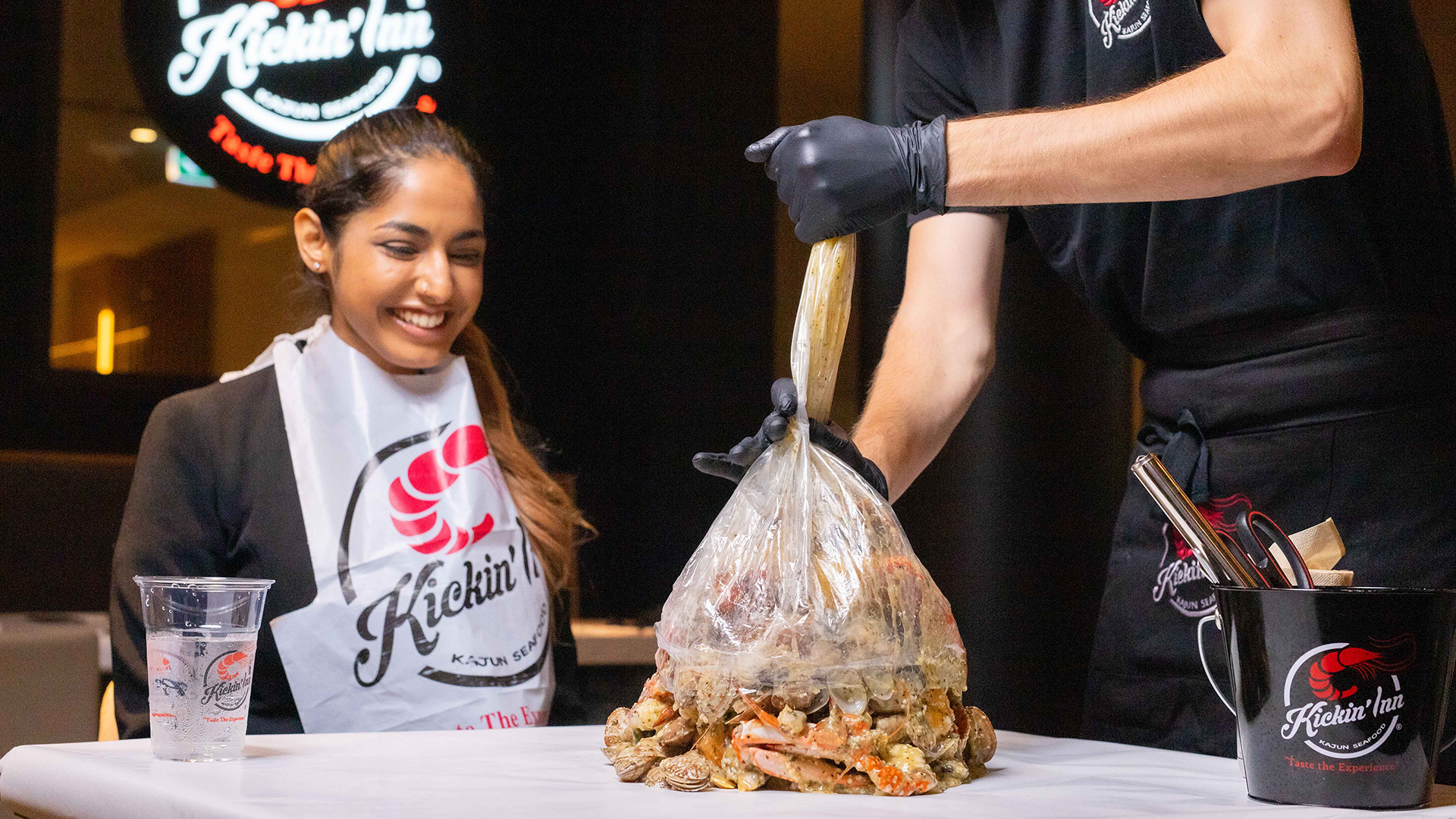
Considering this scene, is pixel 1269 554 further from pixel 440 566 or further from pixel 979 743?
pixel 440 566

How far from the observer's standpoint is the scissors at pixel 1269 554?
2.89 feet

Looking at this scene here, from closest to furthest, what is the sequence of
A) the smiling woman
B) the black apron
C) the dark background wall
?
the black apron, the smiling woman, the dark background wall

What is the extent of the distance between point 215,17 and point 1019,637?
2.66 meters

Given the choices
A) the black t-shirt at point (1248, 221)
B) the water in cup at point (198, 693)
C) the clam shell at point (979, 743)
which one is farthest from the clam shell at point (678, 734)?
the black t-shirt at point (1248, 221)

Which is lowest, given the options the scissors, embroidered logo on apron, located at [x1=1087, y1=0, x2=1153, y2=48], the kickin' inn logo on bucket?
the kickin' inn logo on bucket

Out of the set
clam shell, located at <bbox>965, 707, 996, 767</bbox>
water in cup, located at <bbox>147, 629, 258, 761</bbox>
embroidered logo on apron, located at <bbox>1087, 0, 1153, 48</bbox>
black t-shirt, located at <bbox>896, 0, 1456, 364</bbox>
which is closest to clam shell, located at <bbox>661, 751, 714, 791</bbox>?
clam shell, located at <bbox>965, 707, 996, 767</bbox>

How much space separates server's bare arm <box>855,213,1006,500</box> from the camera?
4.51ft

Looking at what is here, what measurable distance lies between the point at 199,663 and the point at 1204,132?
878 millimetres

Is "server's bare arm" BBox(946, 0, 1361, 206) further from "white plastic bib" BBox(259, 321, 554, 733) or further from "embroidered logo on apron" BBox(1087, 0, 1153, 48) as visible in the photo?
"white plastic bib" BBox(259, 321, 554, 733)

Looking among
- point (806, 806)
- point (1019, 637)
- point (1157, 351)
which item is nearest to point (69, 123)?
point (1019, 637)

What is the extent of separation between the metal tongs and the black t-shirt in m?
0.41

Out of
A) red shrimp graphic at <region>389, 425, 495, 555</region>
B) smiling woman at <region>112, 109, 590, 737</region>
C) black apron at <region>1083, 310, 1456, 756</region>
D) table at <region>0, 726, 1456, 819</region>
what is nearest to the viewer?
table at <region>0, 726, 1456, 819</region>

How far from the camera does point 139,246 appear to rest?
3363 millimetres

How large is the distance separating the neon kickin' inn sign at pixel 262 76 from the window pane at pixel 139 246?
0.09 m
